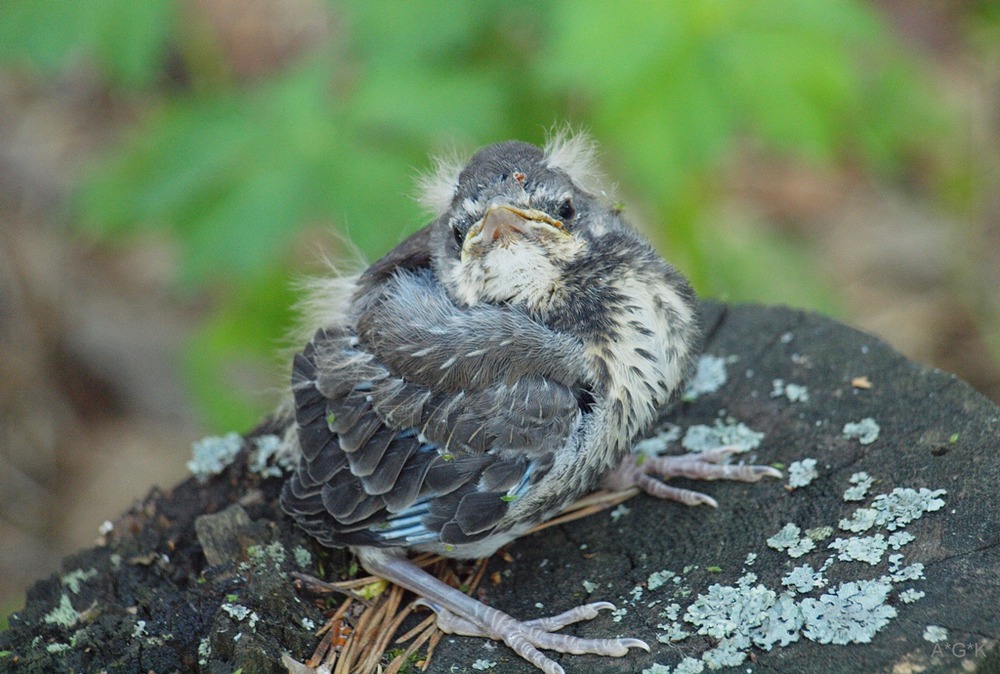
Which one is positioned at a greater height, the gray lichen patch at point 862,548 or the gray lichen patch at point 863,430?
the gray lichen patch at point 863,430

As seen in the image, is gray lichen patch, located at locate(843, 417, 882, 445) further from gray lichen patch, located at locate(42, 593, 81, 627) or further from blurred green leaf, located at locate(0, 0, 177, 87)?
blurred green leaf, located at locate(0, 0, 177, 87)

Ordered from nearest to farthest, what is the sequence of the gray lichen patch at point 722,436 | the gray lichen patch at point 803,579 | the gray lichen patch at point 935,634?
1. the gray lichen patch at point 935,634
2. the gray lichen patch at point 803,579
3. the gray lichen patch at point 722,436

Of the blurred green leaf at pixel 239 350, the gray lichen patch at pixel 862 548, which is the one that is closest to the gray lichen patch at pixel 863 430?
the gray lichen patch at pixel 862 548

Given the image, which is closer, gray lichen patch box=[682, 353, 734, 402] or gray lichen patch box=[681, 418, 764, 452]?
gray lichen patch box=[681, 418, 764, 452]

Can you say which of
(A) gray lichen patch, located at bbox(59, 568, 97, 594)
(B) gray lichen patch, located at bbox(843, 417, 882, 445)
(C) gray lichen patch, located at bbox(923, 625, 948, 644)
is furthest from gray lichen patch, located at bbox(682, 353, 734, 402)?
(A) gray lichen patch, located at bbox(59, 568, 97, 594)

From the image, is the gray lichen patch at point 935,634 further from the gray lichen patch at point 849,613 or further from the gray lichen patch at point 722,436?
the gray lichen patch at point 722,436

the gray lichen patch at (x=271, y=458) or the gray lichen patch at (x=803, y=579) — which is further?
the gray lichen patch at (x=271, y=458)
